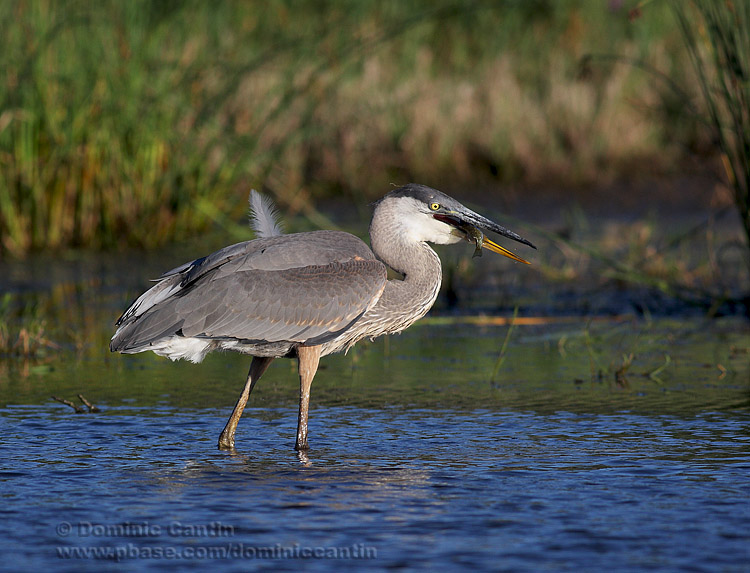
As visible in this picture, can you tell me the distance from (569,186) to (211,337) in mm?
8802

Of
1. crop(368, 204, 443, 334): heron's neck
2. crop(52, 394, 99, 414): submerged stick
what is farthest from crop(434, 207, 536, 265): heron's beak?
crop(52, 394, 99, 414): submerged stick

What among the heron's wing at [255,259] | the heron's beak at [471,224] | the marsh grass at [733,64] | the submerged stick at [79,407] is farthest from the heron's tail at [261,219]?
the marsh grass at [733,64]

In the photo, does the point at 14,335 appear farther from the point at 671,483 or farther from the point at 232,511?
the point at 671,483

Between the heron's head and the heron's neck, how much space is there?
0.03 m

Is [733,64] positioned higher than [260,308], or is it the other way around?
[733,64]

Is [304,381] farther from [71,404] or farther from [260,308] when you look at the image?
[71,404]

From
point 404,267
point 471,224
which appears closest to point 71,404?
point 404,267

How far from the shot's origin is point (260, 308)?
5691 mm

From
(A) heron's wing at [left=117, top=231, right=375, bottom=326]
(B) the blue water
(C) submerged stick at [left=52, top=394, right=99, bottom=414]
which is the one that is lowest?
(B) the blue water

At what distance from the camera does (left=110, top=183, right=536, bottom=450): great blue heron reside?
5.61 metres

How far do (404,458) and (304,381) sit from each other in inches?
24.8

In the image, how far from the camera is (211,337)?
18.4 feet

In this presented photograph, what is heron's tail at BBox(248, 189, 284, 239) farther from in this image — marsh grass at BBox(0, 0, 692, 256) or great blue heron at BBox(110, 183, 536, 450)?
marsh grass at BBox(0, 0, 692, 256)

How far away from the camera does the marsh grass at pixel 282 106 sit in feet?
→ 32.2
